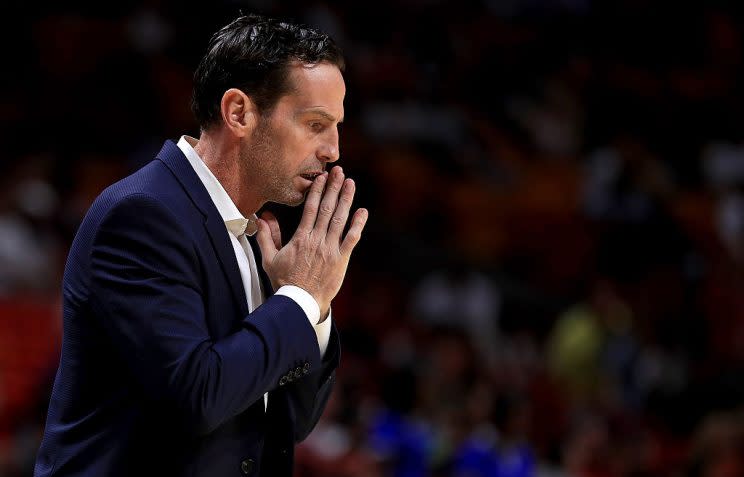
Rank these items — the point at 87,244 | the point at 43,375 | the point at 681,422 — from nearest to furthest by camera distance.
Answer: the point at 87,244 < the point at 43,375 < the point at 681,422

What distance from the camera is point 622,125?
33.1 feet

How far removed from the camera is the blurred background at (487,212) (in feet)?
20.9

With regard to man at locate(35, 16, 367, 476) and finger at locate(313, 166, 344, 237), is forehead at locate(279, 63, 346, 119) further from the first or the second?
finger at locate(313, 166, 344, 237)

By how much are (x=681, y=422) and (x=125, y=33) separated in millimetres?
6034

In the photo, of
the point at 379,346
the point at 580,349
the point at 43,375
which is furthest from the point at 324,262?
the point at 580,349

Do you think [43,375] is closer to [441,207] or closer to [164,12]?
[441,207]

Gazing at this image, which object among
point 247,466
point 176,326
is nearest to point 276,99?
point 176,326

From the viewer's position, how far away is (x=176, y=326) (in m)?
1.73

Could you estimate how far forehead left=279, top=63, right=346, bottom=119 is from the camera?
1.95 metres

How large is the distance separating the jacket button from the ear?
59 centimetres

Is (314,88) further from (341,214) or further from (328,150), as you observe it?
(341,214)

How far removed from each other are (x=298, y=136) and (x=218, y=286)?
31 centimetres

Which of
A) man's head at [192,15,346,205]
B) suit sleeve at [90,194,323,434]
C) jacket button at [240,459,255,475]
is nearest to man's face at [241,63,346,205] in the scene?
man's head at [192,15,346,205]

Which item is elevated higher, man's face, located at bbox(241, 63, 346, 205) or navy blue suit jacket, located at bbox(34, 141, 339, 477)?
man's face, located at bbox(241, 63, 346, 205)
